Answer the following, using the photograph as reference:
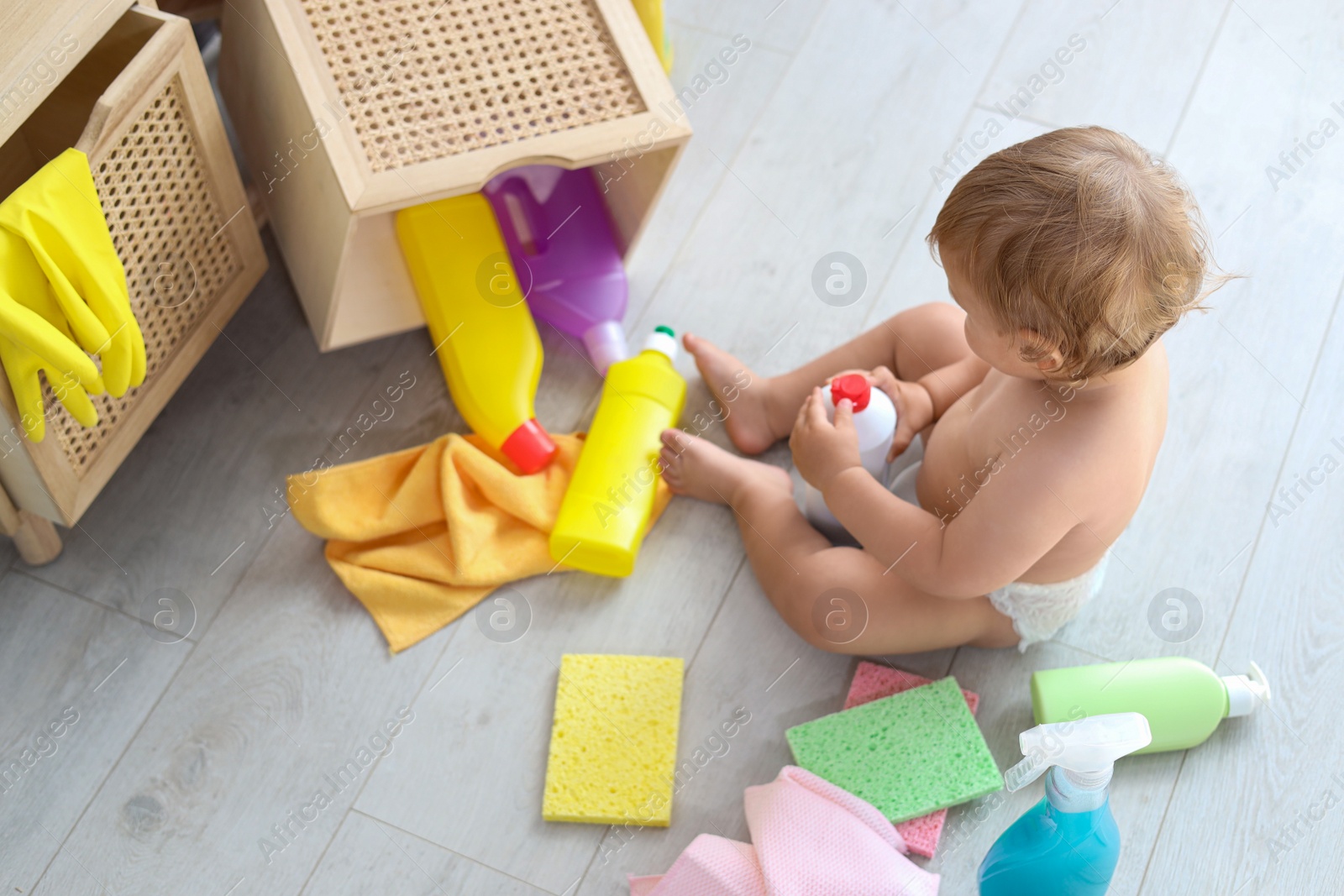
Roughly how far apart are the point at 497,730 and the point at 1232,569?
27.9 inches

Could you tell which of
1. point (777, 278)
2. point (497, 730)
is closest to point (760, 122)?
point (777, 278)

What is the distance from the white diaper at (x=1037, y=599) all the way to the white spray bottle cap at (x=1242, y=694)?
14 centimetres

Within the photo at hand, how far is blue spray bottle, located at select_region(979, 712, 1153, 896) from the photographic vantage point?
2.57 ft

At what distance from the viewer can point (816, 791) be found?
0.94 m

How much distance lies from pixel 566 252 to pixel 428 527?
32 cm

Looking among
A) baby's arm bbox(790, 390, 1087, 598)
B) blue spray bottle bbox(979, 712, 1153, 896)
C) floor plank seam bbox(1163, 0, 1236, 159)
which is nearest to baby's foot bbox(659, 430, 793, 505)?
baby's arm bbox(790, 390, 1087, 598)

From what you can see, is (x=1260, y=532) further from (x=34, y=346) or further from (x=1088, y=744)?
(x=34, y=346)

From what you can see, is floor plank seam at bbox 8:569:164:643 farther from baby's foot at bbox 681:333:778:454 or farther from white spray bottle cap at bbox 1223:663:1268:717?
white spray bottle cap at bbox 1223:663:1268:717

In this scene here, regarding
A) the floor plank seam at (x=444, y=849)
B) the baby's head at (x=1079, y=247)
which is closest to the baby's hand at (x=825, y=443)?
the baby's head at (x=1079, y=247)

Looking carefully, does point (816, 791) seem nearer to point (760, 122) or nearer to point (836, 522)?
point (836, 522)

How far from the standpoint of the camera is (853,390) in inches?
Result: 38.4

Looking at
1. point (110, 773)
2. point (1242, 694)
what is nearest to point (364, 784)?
point (110, 773)

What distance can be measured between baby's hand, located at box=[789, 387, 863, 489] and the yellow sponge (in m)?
0.22

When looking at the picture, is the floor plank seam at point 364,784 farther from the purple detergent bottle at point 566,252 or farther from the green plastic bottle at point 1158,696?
the green plastic bottle at point 1158,696
